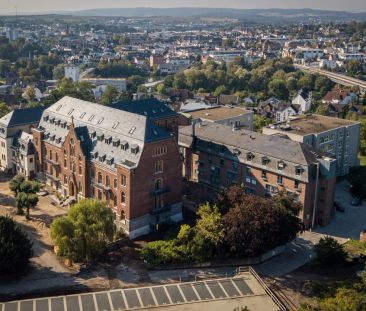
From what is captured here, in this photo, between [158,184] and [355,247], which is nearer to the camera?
[355,247]

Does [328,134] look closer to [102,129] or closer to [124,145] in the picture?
[124,145]

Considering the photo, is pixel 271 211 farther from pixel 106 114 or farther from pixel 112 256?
pixel 106 114

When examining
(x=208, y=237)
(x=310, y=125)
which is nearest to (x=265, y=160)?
(x=208, y=237)

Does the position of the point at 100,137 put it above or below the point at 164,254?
above

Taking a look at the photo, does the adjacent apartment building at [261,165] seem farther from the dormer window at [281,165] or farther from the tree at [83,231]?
the tree at [83,231]

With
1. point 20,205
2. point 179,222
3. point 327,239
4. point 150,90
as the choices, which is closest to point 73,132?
point 20,205

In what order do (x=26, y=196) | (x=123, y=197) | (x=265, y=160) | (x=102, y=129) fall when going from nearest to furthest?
(x=123, y=197) → (x=26, y=196) → (x=102, y=129) → (x=265, y=160)

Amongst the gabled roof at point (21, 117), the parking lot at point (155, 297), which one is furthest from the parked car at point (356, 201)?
the gabled roof at point (21, 117)
